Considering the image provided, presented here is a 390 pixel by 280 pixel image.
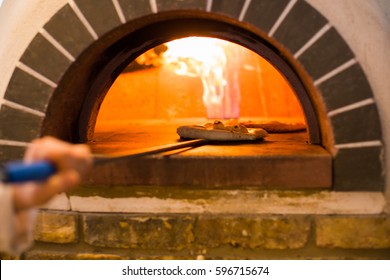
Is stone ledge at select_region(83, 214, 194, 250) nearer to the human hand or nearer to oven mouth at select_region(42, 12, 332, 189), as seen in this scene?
oven mouth at select_region(42, 12, 332, 189)

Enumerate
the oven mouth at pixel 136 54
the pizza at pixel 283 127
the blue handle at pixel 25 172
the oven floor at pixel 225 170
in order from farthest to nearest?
the pizza at pixel 283 127 → the oven mouth at pixel 136 54 → the oven floor at pixel 225 170 → the blue handle at pixel 25 172

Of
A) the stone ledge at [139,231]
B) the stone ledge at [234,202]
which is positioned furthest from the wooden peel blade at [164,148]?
the stone ledge at [139,231]

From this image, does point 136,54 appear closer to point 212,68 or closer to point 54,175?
point 212,68

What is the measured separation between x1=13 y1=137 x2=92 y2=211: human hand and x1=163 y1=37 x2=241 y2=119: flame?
2.50 m

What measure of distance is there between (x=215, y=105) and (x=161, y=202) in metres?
1.87

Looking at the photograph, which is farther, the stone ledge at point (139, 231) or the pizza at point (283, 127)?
the pizza at point (283, 127)

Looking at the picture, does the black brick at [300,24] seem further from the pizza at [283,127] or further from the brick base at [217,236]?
the pizza at [283,127]

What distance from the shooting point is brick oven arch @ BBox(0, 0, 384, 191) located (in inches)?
66.1

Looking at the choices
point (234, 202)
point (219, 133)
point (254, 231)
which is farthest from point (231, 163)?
point (219, 133)

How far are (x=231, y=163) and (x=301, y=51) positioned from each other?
19.3 inches

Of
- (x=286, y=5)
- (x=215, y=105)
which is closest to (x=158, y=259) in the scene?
(x=286, y=5)

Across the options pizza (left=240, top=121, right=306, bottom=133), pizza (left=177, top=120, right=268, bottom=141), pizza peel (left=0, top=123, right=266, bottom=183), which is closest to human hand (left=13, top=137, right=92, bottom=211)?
pizza peel (left=0, top=123, right=266, bottom=183)

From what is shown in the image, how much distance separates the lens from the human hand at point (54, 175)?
806 millimetres

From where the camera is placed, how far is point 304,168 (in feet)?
5.49
